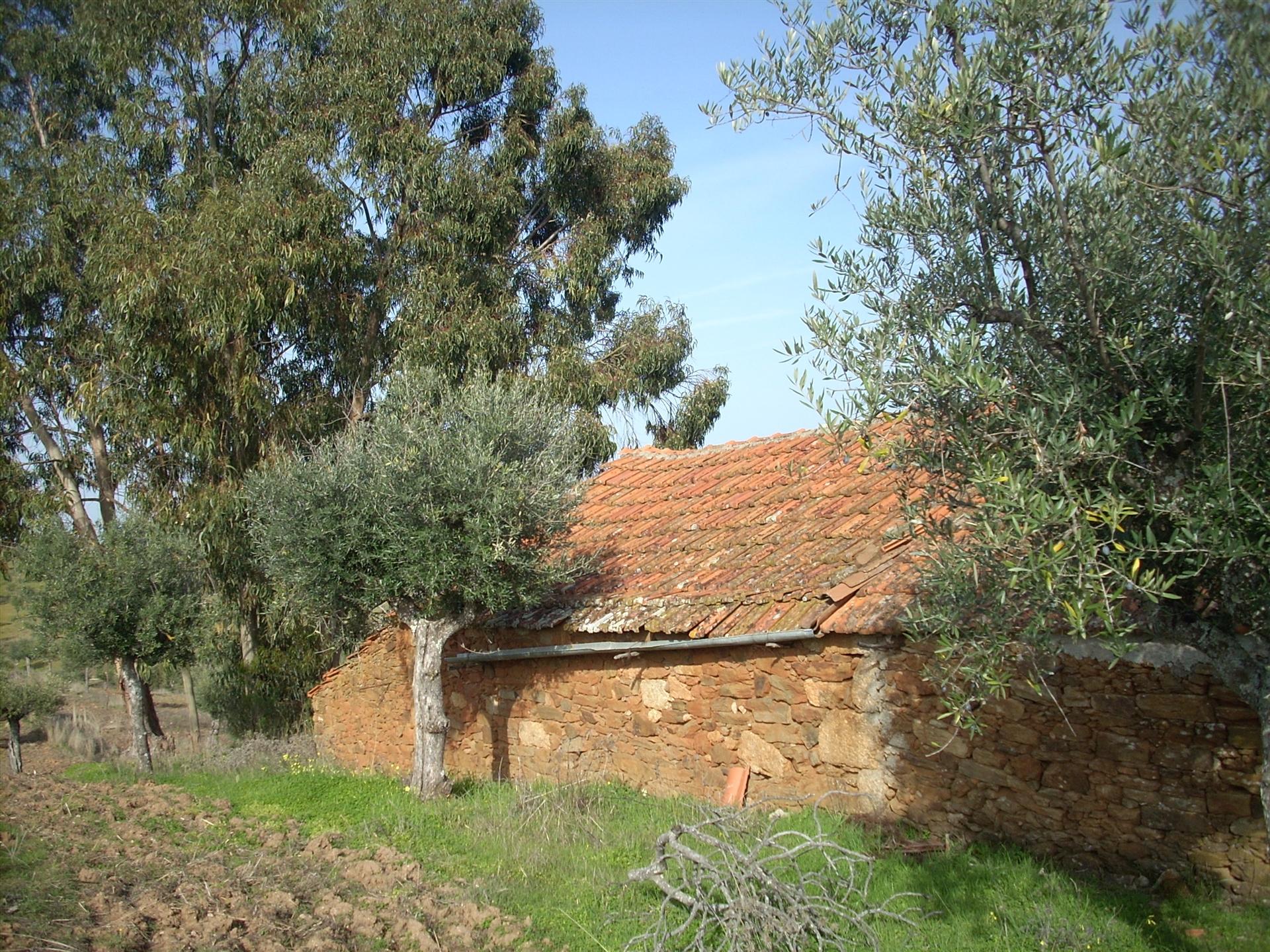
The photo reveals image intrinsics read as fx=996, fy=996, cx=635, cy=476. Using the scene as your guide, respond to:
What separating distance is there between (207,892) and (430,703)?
159 inches

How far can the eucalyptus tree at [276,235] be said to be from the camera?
631 inches

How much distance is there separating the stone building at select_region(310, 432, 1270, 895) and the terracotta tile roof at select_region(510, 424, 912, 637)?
0.09 ft

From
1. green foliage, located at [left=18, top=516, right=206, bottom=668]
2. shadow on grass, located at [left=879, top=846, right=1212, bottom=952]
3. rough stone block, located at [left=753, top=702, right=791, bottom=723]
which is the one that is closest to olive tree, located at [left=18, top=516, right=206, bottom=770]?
green foliage, located at [left=18, top=516, right=206, bottom=668]

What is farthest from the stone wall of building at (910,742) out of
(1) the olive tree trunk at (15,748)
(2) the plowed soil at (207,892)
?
(1) the olive tree trunk at (15,748)

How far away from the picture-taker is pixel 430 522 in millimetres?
9500

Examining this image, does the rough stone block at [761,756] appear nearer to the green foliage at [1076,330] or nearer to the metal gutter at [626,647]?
the metal gutter at [626,647]

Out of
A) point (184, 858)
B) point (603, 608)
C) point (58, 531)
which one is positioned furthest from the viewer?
point (58, 531)

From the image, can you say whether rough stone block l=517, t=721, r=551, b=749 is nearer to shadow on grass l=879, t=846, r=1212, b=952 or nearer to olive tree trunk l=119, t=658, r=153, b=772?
shadow on grass l=879, t=846, r=1212, b=952

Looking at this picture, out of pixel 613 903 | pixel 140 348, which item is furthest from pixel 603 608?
pixel 140 348

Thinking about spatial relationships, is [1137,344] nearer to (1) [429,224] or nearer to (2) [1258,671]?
(2) [1258,671]

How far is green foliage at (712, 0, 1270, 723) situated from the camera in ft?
12.9

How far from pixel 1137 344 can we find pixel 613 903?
4676mm

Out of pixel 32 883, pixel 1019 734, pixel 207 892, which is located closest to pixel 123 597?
pixel 32 883

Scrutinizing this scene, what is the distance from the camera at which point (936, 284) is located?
16.0ft
